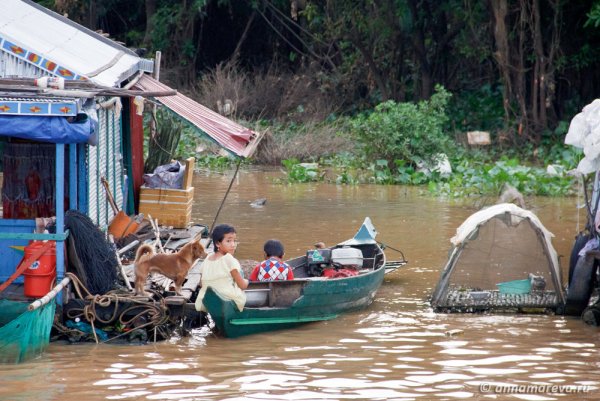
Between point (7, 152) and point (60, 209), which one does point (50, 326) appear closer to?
point (60, 209)

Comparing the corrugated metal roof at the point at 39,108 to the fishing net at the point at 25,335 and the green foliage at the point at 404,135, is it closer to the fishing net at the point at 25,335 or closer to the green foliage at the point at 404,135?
the fishing net at the point at 25,335

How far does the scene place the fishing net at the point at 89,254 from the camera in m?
9.37

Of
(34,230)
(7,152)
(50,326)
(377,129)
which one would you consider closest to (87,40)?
(7,152)

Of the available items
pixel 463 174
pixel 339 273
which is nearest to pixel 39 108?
pixel 339 273

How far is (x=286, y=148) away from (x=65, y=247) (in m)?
15.4

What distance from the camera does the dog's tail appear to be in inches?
378

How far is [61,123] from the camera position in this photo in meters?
8.66

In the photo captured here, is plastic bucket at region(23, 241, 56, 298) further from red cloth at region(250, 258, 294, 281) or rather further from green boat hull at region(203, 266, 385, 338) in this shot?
red cloth at region(250, 258, 294, 281)

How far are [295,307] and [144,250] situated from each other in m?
1.70

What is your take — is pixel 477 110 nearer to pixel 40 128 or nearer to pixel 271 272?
pixel 271 272

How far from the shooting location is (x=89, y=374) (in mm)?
8102

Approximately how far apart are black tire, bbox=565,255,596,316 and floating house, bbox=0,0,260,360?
12.2 feet

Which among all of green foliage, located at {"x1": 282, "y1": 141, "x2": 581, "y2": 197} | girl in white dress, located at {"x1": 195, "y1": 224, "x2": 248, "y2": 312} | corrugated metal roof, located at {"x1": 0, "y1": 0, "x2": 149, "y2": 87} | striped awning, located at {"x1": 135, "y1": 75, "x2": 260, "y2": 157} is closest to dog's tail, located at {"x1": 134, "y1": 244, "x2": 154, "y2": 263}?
girl in white dress, located at {"x1": 195, "y1": 224, "x2": 248, "y2": 312}

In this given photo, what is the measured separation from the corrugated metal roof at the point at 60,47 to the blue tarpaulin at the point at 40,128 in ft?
5.32
